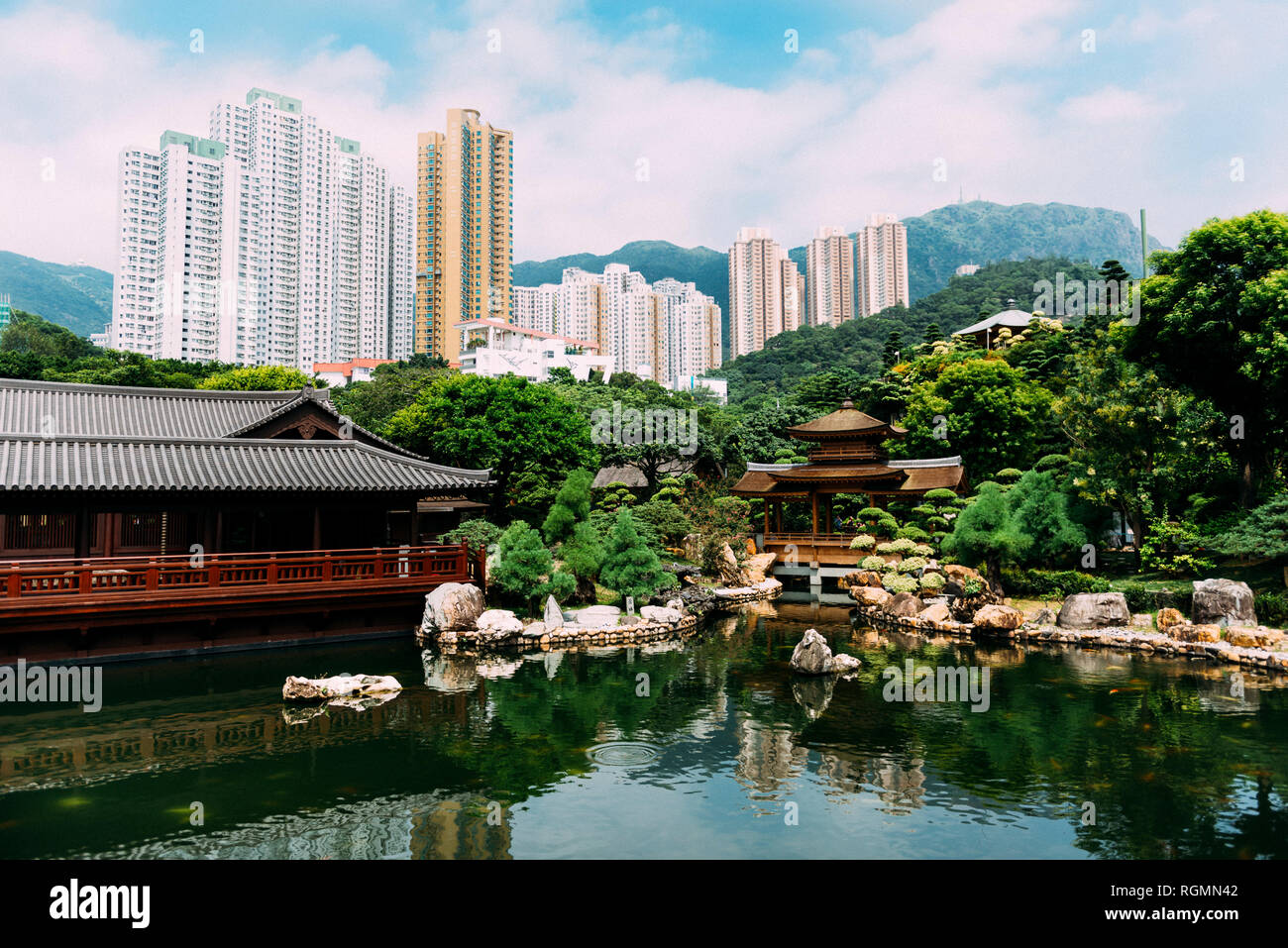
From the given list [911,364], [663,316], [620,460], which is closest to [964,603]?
[620,460]

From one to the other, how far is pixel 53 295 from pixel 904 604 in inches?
8673

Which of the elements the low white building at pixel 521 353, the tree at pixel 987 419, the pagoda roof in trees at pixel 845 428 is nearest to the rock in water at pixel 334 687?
the pagoda roof in trees at pixel 845 428

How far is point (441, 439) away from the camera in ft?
93.5

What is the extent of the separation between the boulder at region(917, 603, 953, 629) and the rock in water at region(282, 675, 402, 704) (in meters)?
13.5

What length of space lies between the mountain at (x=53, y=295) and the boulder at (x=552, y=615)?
18736 cm

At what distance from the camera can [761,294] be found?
126 m

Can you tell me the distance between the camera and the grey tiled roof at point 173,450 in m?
15.5

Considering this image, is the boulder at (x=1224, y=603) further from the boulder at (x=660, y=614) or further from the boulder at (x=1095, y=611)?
the boulder at (x=660, y=614)

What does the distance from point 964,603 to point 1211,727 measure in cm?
851

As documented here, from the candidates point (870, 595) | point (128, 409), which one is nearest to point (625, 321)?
point (870, 595)

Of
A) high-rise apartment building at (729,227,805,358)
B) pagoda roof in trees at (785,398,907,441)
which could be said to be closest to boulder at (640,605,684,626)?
pagoda roof in trees at (785,398,907,441)

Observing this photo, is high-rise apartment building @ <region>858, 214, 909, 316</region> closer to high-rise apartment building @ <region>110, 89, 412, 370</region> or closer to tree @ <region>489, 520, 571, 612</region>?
high-rise apartment building @ <region>110, 89, 412, 370</region>

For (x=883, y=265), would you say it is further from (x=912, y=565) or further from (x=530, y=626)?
(x=530, y=626)
